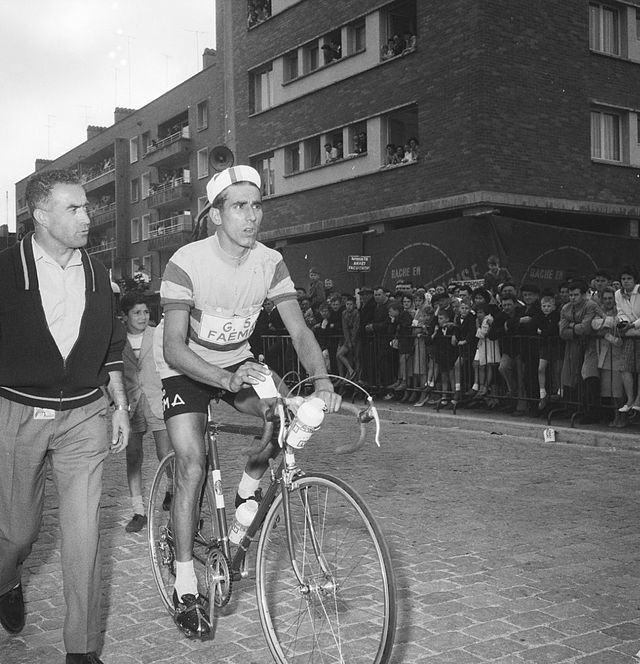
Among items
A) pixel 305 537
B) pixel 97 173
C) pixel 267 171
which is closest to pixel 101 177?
pixel 97 173

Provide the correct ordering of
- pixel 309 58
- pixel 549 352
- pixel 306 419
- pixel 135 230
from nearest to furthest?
pixel 306 419 < pixel 549 352 < pixel 309 58 < pixel 135 230

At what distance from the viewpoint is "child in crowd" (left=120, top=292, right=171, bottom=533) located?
6609mm

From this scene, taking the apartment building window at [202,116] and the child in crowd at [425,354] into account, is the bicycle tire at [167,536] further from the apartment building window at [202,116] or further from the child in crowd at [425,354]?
the apartment building window at [202,116]

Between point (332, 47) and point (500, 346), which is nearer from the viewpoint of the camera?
point (500, 346)

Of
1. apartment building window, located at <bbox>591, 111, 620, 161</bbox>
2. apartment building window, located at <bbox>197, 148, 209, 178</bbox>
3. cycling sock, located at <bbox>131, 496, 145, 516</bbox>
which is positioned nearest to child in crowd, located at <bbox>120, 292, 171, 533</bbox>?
cycling sock, located at <bbox>131, 496, 145, 516</bbox>

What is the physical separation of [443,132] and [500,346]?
1100 centimetres

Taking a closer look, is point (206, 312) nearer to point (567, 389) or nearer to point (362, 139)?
point (567, 389)

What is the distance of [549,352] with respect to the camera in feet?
39.9

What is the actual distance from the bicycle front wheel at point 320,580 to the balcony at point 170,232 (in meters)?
41.1

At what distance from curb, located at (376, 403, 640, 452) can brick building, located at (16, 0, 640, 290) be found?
Answer: 5.86 m

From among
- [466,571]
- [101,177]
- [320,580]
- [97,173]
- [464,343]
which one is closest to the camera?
[320,580]

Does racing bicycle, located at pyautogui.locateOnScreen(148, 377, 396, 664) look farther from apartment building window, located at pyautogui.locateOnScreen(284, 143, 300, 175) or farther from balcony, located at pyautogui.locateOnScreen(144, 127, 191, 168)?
balcony, located at pyautogui.locateOnScreen(144, 127, 191, 168)

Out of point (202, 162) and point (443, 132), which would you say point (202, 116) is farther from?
point (443, 132)

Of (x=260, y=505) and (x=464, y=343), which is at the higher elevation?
(x=464, y=343)
